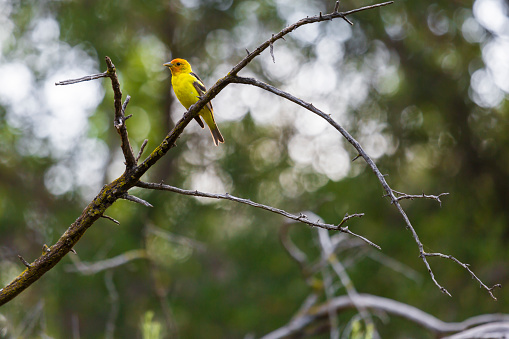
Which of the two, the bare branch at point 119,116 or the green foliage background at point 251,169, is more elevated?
the green foliage background at point 251,169

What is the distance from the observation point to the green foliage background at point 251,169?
22.5ft

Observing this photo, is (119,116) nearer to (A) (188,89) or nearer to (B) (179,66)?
(A) (188,89)

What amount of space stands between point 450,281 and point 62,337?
16.5 feet

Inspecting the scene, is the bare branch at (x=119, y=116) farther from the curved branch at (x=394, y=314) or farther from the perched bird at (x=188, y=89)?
the curved branch at (x=394, y=314)

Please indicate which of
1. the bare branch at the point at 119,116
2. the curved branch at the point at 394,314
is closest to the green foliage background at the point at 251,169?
the curved branch at the point at 394,314

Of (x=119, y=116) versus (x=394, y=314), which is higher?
(x=394, y=314)

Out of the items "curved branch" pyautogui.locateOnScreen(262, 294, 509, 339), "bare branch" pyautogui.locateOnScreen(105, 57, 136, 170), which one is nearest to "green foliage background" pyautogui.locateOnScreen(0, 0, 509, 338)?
"curved branch" pyautogui.locateOnScreen(262, 294, 509, 339)

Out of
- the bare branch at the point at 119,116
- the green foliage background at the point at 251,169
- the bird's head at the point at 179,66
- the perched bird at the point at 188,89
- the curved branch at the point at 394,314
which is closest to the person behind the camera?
the bare branch at the point at 119,116

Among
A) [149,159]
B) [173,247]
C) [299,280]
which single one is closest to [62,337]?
[173,247]

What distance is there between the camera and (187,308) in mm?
7367

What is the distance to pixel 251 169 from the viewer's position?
25.5 feet

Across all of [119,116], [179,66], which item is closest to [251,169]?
[179,66]

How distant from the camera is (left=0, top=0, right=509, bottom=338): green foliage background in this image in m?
6.85

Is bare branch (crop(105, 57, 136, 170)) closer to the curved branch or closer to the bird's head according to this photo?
the curved branch
